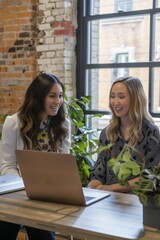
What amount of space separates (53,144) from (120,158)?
4.26ft

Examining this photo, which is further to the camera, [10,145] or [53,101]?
A: [53,101]

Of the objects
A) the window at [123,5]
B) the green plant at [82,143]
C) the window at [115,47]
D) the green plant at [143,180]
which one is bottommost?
the green plant at [82,143]

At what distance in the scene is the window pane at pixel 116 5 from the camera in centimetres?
361

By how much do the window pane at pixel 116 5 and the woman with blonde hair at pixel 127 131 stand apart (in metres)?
1.17

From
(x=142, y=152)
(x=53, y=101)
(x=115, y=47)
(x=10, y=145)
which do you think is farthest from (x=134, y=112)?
(x=115, y=47)

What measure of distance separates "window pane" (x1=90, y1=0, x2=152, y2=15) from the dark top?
141 cm

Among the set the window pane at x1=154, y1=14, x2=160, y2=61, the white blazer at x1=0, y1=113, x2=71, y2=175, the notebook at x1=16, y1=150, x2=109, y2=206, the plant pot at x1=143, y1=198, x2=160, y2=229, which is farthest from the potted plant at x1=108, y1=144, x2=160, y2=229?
the window pane at x1=154, y1=14, x2=160, y2=61

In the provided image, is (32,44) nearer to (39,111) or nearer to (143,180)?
(39,111)

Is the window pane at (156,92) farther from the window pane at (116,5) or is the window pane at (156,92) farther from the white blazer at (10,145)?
the white blazer at (10,145)

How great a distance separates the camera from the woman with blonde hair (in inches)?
99.7

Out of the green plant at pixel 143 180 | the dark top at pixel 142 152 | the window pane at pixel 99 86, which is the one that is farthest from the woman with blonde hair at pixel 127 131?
the window pane at pixel 99 86

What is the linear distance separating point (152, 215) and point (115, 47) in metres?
2.57

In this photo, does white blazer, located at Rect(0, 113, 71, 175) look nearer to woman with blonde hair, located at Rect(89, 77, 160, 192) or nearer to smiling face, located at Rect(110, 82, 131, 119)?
woman with blonde hair, located at Rect(89, 77, 160, 192)

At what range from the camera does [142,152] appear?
2525 millimetres
